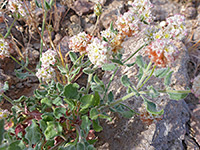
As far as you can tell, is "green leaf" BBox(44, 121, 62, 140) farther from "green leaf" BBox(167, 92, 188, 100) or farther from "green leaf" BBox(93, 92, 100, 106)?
"green leaf" BBox(167, 92, 188, 100)

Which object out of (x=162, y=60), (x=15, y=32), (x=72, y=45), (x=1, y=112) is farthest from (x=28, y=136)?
(x=15, y=32)

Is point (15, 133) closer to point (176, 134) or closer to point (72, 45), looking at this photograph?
point (72, 45)

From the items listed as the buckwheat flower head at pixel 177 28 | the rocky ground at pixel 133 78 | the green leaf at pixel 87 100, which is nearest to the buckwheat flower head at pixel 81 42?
the green leaf at pixel 87 100

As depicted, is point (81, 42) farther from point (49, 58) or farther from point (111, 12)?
point (111, 12)

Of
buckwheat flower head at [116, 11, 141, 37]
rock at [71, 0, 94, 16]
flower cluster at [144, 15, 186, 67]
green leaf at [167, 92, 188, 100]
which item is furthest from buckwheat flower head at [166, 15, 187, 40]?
rock at [71, 0, 94, 16]

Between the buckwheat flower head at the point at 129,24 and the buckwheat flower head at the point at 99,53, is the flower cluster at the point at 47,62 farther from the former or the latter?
the buckwheat flower head at the point at 129,24

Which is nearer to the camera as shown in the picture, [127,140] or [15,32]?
[127,140]

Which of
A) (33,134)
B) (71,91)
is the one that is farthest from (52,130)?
(71,91)
